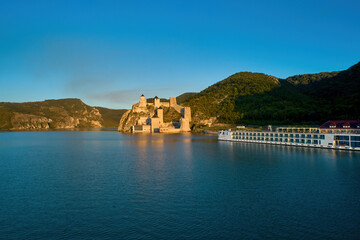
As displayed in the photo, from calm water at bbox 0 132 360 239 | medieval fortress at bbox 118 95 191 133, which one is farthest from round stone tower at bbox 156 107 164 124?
calm water at bbox 0 132 360 239

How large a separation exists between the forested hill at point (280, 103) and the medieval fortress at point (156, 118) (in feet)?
36.0

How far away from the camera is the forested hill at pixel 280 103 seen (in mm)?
114312

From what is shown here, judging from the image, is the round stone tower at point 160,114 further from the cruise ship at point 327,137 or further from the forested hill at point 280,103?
the cruise ship at point 327,137

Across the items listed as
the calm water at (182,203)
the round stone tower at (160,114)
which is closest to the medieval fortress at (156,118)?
the round stone tower at (160,114)

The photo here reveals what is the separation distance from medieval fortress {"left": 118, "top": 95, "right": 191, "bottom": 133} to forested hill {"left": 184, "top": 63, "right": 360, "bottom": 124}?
36.0 feet

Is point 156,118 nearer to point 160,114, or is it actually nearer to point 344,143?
point 160,114

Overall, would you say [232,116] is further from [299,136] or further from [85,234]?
[85,234]

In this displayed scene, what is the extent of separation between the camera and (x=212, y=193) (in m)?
25.0

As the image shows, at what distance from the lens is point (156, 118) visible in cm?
16512

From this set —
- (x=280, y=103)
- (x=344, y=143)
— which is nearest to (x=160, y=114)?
(x=280, y=103)

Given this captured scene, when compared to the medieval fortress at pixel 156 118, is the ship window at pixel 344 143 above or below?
A: below

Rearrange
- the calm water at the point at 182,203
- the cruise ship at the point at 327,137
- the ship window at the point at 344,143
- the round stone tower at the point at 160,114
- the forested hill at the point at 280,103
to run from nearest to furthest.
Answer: the calm water at the point at 182,203 < the cruise ship at the point at 327,137 < the ship window at the point at 344,143 < the forested hill at the point at 280,103 < the round stone tower at the point at 160,114

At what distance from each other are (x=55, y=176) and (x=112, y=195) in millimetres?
13083

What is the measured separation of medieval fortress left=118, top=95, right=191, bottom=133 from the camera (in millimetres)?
164750
